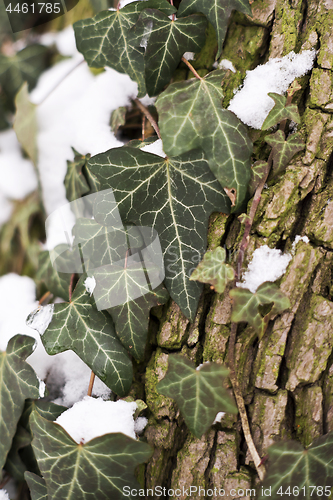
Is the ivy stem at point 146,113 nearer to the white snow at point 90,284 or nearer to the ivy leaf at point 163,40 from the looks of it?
the ivy leaf at point 163,40

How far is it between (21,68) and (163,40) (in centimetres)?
54

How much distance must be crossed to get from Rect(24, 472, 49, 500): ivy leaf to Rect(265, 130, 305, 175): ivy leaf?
0.85 metres

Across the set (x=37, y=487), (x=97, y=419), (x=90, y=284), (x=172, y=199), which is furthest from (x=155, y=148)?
(x=37, y=487)

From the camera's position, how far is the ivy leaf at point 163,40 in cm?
69

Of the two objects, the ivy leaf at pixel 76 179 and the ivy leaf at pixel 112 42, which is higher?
the ivy leaf at pixel 112 42

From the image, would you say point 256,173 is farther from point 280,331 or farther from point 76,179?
point 76,179

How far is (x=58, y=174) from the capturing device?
0.94 metres

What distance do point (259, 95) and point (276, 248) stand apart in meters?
0.34

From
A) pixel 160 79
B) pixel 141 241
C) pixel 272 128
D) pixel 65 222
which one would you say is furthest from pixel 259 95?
pixel 65 222

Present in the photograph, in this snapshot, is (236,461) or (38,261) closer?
(236,461)

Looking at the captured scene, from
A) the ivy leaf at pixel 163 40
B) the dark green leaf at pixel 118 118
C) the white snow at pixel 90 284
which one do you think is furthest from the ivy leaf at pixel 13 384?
the ivy leaf at pixel 163 40

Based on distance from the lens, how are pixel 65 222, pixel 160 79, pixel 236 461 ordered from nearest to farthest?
pixel 236 461
pixel 160 79
pixel 65 222

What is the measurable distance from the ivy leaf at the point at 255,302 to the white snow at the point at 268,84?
0.37m

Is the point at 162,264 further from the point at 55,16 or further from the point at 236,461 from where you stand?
the point at 55,16
